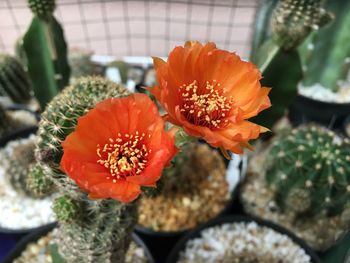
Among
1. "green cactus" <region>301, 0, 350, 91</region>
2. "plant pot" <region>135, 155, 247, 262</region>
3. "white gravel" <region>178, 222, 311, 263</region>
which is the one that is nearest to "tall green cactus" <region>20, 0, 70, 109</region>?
"plant pot" <region>135, 155, 247, 262</region>

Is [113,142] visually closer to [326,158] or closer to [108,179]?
[108,179]

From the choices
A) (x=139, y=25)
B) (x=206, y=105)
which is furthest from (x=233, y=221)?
(x=139, y=25)

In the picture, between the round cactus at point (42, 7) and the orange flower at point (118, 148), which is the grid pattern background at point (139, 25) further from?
the orange flower at point (118, 148)

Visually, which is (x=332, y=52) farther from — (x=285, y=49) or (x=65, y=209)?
(x=65, y=209)

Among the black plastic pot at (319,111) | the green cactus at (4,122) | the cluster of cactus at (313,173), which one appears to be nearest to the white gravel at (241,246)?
the cluster of cactus at (313,173)

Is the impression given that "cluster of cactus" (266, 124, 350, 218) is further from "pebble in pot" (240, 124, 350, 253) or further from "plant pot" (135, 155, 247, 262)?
"plant pot" (135, 155, 247, 262)

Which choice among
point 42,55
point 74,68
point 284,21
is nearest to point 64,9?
point 74,68
